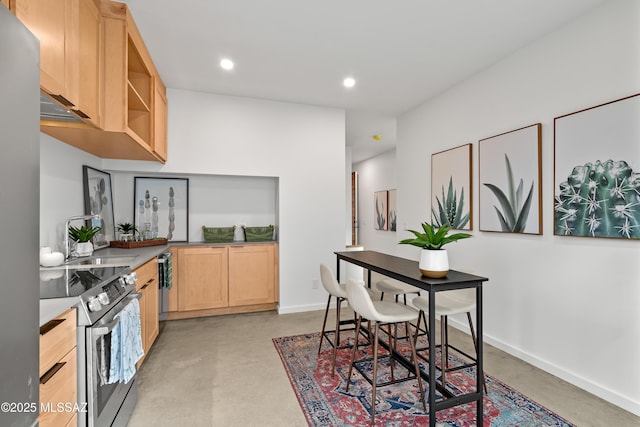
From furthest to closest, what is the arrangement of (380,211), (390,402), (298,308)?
1. (380,211)
2. (298,308)
3. (390,402)

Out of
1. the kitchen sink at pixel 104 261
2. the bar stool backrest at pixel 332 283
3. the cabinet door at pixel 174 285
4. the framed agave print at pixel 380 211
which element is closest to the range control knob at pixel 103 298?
the kitchen sink at pixel 104 261

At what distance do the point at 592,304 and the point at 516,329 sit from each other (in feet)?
2.40

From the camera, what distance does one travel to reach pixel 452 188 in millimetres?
3699

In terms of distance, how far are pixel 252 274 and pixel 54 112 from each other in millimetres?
2690

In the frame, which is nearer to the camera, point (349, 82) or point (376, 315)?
point (376, 315)

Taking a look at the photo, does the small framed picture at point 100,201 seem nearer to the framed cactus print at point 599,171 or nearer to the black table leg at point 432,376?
the black table leg at point 432,376

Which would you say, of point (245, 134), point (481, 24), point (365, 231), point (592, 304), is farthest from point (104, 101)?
point (365, 231)

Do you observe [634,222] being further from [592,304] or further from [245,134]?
[245,134]

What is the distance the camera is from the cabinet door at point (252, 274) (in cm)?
404

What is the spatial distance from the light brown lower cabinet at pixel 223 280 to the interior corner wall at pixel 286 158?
199 mm

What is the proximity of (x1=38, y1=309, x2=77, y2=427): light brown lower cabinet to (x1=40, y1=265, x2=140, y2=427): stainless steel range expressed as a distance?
0.05 m

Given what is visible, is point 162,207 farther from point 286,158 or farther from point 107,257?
point 286,158

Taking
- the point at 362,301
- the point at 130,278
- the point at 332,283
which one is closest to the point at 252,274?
the point at 332,283

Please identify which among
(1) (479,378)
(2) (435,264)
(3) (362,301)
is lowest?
(1) (479,378)
